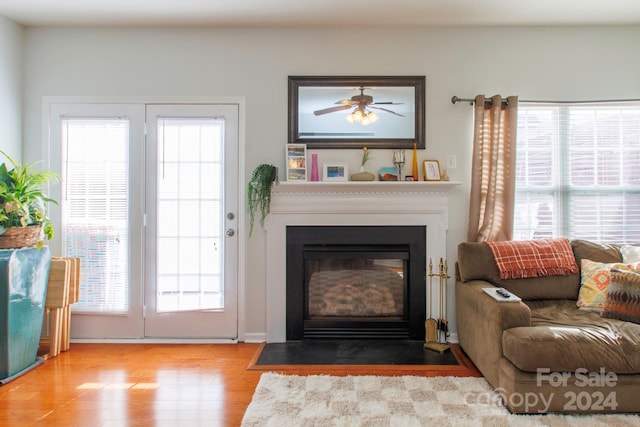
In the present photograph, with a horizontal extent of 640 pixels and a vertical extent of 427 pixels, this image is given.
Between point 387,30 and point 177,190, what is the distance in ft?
7.36

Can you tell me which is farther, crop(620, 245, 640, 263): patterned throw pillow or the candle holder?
the candle holder

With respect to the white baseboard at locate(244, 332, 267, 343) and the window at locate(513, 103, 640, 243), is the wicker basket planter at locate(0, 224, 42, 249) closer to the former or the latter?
the white baseboard at locate(244, 332, 267, 343)

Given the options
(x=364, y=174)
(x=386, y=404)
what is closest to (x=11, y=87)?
(x=364, y=174)

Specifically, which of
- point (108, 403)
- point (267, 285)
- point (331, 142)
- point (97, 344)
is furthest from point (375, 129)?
point (97, 344)

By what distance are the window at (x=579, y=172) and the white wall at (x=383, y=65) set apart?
185 mm

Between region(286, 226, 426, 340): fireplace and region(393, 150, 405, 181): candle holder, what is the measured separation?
455 millimetres

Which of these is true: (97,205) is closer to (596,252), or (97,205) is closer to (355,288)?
(355,288)

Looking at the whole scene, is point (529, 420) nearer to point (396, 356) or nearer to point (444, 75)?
point (396, 356)

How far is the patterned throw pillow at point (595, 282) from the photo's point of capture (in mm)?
2641

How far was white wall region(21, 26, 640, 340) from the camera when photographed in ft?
10.7

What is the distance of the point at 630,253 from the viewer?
2844 millimetres

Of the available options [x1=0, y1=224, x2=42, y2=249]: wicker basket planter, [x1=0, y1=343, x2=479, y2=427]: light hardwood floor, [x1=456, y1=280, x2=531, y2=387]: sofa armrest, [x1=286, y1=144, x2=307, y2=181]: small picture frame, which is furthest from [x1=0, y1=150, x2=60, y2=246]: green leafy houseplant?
[x1=456, y1=280, x2=531, y2=387]: sofa armrest

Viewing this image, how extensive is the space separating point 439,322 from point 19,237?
3229 millimetres

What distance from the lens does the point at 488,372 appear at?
8.01 feet
